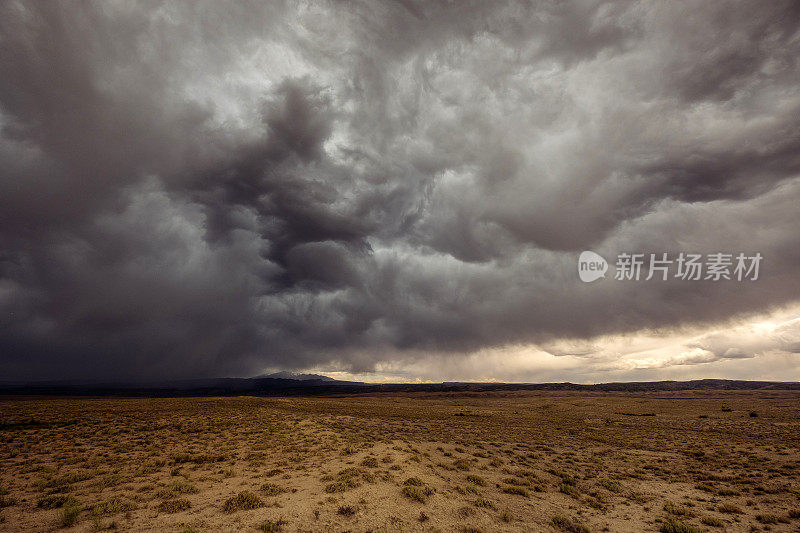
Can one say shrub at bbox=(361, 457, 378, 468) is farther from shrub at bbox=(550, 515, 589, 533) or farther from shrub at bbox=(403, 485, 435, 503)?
shrub at bbox=(550, 515, 589, 533)

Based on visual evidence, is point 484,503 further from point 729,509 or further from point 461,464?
point 729,509

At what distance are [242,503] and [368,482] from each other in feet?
19.8

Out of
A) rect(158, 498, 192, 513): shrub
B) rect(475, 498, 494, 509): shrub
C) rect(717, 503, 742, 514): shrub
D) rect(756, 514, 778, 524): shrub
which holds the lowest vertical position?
rect(717, 503, 742, 514): shrub

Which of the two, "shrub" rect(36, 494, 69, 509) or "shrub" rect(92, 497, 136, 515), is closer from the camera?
"shrub" rect(92, 497, 136, 515)

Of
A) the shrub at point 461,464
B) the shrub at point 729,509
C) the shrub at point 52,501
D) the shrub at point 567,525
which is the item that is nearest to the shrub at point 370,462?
the shrub at point 461,464

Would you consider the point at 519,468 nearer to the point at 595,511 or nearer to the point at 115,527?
the point at 595,511

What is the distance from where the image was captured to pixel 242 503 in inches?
585

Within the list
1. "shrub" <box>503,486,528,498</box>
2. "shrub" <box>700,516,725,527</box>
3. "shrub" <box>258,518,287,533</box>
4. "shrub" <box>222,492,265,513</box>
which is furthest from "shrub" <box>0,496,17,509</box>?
"shrub" <box>700,516,725,527</box>

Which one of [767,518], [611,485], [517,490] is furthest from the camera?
[611,485]

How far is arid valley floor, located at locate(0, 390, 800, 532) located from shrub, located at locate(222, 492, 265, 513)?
0.08m

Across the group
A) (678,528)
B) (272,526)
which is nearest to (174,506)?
(272,526)

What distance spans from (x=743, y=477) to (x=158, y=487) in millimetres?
34122

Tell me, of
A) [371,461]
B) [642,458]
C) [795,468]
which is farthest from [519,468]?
[795,468]

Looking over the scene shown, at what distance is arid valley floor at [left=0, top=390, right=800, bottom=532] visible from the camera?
46.4 feet
